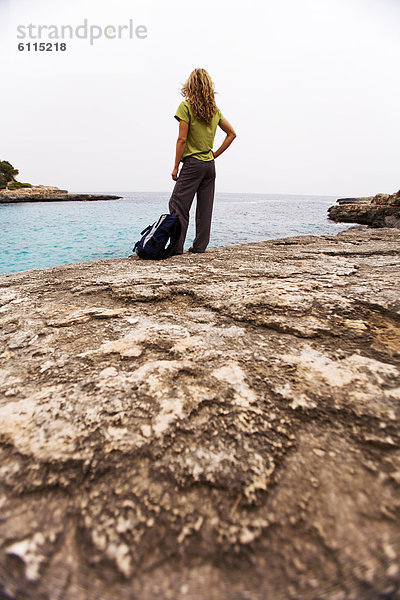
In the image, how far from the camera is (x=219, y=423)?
0.72 meters

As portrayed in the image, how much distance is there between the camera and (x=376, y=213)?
1128 centimetres

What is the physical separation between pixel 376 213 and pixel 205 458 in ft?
44.9

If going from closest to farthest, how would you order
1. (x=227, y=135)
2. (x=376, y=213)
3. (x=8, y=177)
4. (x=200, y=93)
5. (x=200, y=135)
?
(x=200, y=93) → (x=200, y=135) → (x=227, y=135) → (x=376, y=213) → (x=8, y=177)

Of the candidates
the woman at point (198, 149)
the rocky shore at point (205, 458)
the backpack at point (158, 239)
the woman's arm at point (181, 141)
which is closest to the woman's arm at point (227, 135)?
the woman at point (198, 149)

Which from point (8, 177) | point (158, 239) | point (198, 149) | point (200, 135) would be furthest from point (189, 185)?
point (8, 177)

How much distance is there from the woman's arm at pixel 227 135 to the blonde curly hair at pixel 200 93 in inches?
11.5

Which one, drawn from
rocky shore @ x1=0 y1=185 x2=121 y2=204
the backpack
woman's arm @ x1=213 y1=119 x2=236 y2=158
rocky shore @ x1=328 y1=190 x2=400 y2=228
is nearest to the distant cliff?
rocky shore @ x1=0 y1=185 x2=121 y2=204

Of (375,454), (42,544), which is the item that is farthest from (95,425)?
(375,454)

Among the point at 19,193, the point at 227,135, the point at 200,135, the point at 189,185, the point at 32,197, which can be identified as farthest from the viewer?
the point at 19,193

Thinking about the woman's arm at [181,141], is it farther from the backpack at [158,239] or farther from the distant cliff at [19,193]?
the distant cliff at [19,193]

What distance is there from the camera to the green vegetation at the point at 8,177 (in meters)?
40.7

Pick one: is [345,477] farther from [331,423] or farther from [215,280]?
[215,280]

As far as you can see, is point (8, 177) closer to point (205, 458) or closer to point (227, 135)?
point (227, 135)

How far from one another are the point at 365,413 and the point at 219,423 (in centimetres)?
40
